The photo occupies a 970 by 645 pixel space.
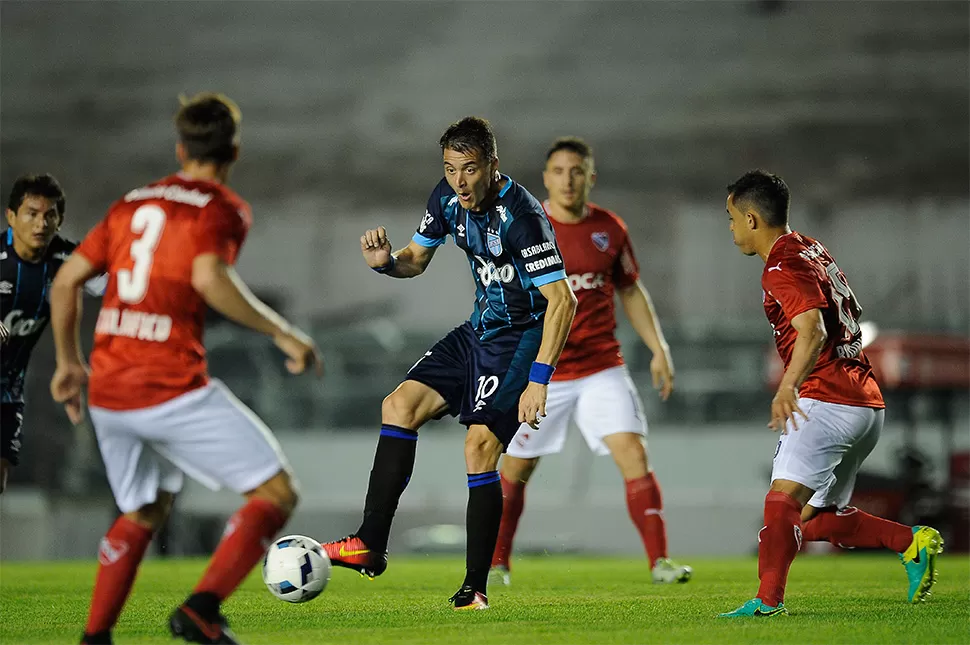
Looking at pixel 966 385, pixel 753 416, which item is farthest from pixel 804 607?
pixel 753 416

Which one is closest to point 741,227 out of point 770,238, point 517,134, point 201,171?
point 770,238

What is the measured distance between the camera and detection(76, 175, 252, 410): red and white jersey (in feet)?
12.5

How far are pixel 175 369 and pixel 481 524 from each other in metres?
1.78

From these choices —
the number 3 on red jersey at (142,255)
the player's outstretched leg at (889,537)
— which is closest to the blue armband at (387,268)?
the number 3 on red jersey at (142,255)

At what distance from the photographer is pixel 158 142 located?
→ 74.7 ft

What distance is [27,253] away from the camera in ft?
20.4

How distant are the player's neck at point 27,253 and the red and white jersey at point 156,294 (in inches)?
99.2

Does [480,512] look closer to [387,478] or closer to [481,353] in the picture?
[387,478]

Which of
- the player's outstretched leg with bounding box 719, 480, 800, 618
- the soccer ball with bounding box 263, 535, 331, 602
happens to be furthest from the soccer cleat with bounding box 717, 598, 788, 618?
the soccer ball with bounding box 263, 535, 331, 602

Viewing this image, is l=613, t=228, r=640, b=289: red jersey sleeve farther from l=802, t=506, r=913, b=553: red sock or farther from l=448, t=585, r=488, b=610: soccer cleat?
l=448, t=585, r=488, b=610: soccer cleat

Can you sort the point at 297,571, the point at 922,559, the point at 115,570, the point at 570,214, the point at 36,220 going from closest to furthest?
the point at 115,570 < the point at 297,571 < the point at 922,559 < the point at 36,220 < the point at 570,214

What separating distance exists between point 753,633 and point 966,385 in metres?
12.0

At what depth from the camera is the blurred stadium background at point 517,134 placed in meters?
21.8

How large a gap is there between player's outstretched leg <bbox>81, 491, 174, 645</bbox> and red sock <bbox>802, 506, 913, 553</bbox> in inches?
120
